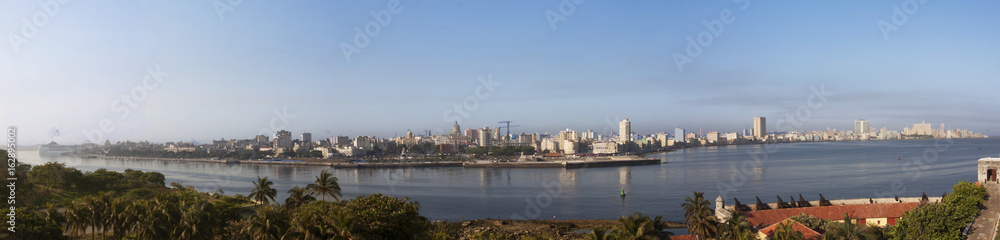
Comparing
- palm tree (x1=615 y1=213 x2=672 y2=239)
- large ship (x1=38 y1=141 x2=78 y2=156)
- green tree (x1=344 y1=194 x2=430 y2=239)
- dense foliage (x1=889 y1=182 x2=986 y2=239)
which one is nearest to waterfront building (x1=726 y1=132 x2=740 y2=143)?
dense foliage (x1=889 y1=182 x2=986 y2=239)

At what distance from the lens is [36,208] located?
18250 mm

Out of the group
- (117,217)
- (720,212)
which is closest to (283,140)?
(117,217)

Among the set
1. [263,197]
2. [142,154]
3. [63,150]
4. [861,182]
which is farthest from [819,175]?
[63,150]

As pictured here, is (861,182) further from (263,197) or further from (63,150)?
(63,150)

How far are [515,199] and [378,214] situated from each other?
24.3 meters

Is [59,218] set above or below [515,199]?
above

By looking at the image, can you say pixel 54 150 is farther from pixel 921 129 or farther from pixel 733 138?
pixel 921 129

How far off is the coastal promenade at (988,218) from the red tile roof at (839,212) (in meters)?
5.80

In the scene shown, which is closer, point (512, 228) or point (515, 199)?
point (512, 228)

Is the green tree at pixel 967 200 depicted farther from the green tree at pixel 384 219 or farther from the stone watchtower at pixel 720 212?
the green tree at pixel 384 219

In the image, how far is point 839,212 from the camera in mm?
17875

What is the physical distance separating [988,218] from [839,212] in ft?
23.7

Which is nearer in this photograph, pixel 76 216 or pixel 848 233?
pixel 848 233

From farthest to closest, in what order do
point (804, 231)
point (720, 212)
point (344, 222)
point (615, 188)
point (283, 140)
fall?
point (283, 140) < point (615, 188) < point (720, 212) < point (804, 231) < point (344, 222)
